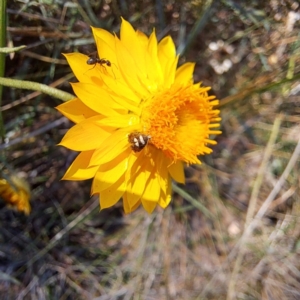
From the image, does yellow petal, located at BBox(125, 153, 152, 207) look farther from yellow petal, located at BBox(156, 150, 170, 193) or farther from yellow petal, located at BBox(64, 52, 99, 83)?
yellow petal, located at BBox(64, 52, 99, 83)

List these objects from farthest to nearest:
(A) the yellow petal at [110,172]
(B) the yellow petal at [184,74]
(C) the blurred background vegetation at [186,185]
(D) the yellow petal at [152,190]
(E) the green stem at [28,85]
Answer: (C) the blurred background vegetation at [186,185] < (B) the yellow petal at [184,74] < (D) the yellow petal at [152,190] < (A) the yellow petal at [110,172] < (E) the green stem at [28,85]

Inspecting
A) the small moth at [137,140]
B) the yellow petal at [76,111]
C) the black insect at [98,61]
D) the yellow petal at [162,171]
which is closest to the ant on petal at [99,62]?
the black insect at [98,61]

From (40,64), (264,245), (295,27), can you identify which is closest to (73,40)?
(40,64)

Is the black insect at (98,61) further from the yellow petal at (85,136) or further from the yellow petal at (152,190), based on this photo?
the yellow petal at (152,190)

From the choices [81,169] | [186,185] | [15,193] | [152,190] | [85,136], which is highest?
[85,136]

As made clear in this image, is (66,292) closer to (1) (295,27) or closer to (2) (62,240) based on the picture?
(2) (62,240)

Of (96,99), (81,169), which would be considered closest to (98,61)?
(96,99)

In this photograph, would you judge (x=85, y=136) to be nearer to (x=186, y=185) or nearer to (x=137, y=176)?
(x=137, y=176)
